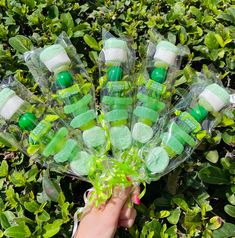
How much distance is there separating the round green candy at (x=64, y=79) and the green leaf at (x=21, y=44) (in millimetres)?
455

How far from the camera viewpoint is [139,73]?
1.76m

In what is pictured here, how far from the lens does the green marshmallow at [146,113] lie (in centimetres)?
156

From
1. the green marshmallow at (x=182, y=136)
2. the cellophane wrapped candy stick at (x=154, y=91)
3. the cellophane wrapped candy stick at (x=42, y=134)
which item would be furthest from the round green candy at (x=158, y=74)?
the cellophane wrapped candy stick at (x=42, y=134)

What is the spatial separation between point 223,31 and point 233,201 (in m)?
0.76

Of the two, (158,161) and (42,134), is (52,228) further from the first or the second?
(158,161)

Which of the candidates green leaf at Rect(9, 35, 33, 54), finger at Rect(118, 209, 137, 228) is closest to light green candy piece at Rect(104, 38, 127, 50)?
green leaf at Rect(9, 35, 33, 54)

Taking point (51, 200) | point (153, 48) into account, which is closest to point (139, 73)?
point (153, 48)

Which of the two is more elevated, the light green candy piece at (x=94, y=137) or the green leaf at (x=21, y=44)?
the green leaf at (x=21, y=44)

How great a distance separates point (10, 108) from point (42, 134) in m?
0.14

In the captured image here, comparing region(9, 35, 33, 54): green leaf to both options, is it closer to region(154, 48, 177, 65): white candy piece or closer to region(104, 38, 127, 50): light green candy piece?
region(104, 38, 127, 50): light green candy piece

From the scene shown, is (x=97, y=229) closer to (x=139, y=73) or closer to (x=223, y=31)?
(x=139, y=73)

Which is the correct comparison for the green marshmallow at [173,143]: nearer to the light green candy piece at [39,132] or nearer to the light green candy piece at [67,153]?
the light green candy piece at [67,153]

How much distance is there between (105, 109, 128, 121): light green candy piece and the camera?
154cm

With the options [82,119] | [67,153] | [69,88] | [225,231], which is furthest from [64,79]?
A: [225,231]
